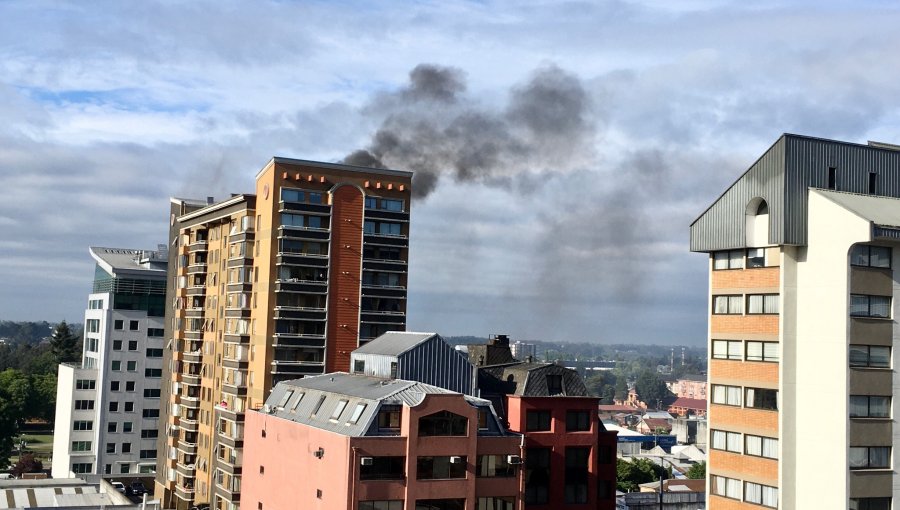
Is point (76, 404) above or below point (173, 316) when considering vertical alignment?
below

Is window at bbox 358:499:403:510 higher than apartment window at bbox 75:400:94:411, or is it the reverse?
window at bbox 358:499:403:510

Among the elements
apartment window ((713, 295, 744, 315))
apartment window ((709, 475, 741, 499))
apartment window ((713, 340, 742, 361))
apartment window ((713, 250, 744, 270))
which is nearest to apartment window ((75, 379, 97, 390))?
apartment window ((709, 475, 741, 499))

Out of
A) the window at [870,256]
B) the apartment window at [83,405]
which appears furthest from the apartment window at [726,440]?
the apartment window at [83,405]

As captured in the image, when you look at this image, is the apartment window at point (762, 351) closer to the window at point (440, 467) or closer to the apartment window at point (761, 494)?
the apartment window at point (761, 494)

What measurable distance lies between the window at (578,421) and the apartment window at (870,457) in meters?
29.0

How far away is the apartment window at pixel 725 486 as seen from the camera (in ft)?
186

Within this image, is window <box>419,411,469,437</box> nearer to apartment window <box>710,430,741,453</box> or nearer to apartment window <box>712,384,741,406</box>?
apartment window <box>710,430,741,453</box>

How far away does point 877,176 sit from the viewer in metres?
58.1

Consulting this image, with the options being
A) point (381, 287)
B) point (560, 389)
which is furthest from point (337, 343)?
point (560, 389)

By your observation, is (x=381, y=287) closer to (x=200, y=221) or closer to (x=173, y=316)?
(x=200, y=221)

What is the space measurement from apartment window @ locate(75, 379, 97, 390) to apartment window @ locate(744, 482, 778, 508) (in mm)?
106641

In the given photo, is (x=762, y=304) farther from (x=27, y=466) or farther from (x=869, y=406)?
(x=27, y=466)

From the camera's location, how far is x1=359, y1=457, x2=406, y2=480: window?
63812 mm

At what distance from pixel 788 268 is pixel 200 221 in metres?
75.9
